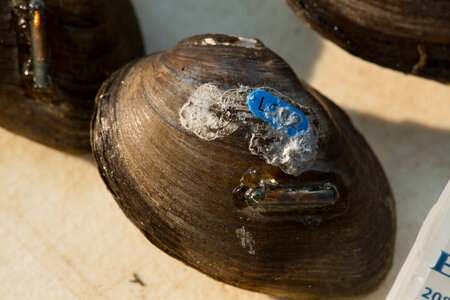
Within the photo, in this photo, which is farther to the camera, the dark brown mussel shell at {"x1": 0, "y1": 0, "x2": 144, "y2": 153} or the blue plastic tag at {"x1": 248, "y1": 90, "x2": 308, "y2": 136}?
the dark brown mussel shell at {"x1": 0, "y1": 0, "x2": 144, "y2": 153}

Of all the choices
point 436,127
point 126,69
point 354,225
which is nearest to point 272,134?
point 354,225

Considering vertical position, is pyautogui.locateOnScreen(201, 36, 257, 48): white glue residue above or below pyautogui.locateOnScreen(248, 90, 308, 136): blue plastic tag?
above

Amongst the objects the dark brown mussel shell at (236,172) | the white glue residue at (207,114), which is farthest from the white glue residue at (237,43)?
the white glue residue at (207,114)

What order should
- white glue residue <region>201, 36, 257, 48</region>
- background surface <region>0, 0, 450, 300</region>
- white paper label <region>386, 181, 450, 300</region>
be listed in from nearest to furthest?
white paper label <region>386, 181, 450, 300</region> → white glue residue <region>201, 36, 257, 48</region> → background surface <region>0, 0, 450, 300</region>

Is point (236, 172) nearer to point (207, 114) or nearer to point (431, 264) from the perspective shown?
point (207, 114)

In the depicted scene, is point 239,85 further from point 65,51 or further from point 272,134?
point 65,51

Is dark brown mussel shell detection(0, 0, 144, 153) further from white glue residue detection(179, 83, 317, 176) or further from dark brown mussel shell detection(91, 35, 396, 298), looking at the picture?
white glue residue detection(179, 83, 317, 176)

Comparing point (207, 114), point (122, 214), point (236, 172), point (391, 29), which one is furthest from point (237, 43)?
point (122, 214)

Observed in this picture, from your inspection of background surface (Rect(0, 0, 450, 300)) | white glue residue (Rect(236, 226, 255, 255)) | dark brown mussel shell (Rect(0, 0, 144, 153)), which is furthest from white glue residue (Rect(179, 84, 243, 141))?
background surface (Rect(0, 0, 450, 300))

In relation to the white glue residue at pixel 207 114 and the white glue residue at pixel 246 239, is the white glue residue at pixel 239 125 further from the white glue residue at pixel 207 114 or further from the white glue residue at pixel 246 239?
the white glue residue at pixel 246 239
